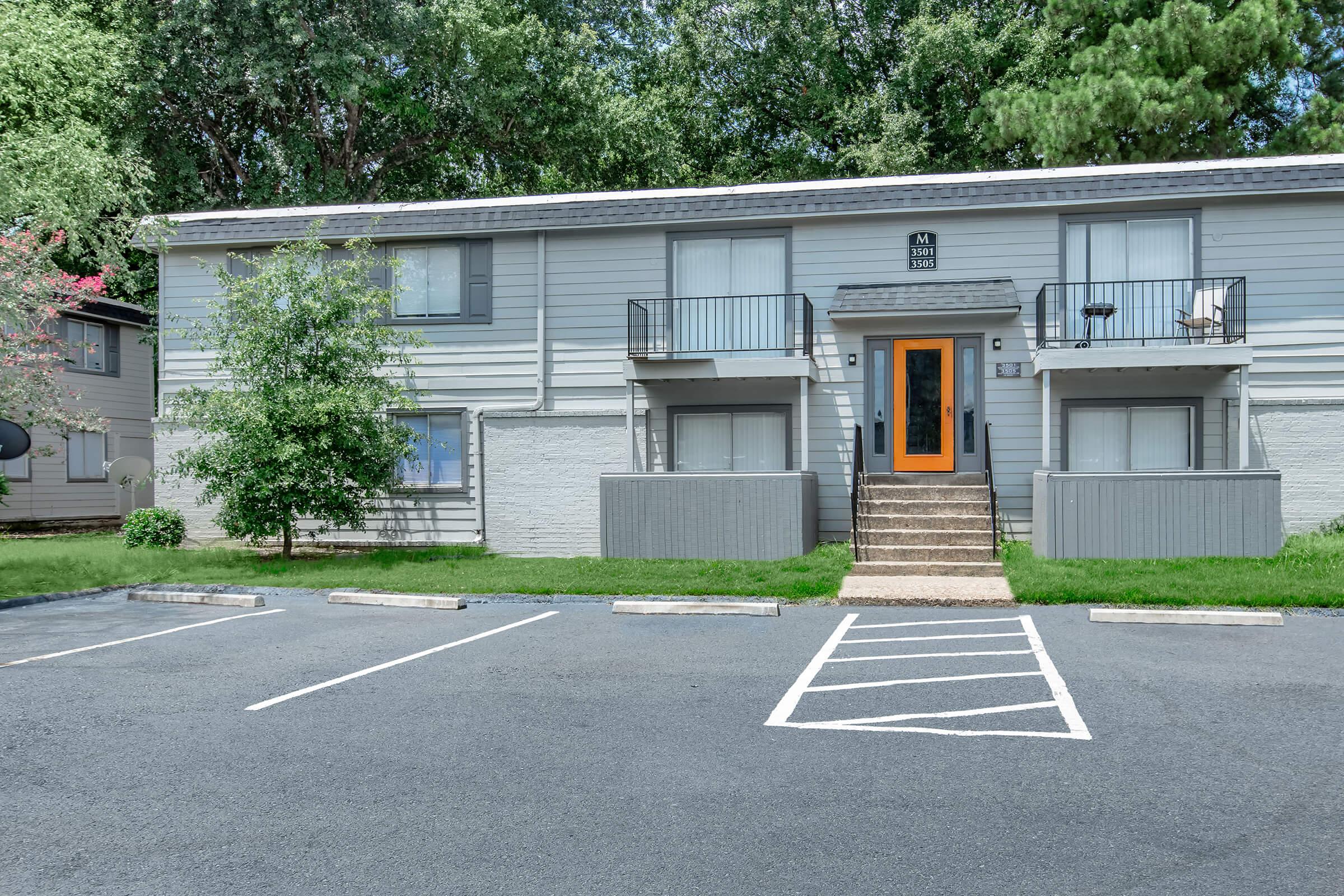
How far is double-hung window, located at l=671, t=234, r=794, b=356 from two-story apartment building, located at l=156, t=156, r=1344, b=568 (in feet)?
0.12

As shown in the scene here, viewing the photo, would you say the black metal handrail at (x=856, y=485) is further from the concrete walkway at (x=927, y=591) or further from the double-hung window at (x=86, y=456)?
the double-hung window at (x=86, y=456)

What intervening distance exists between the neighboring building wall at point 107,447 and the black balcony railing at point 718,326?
45.0 ft

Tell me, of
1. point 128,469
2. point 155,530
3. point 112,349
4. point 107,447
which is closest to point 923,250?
point 155,530

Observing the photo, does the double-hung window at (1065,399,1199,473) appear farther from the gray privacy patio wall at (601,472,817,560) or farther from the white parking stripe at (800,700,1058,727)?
the white parking stripe at (800,700,1058,727)

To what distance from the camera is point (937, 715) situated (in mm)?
6297

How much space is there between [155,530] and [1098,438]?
46.2ft

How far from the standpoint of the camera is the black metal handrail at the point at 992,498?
13250 millimetres

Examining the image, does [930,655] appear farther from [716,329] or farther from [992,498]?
[716,329]

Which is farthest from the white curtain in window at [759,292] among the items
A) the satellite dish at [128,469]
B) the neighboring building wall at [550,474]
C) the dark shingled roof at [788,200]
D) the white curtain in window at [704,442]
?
the satellite dish at [128,469]

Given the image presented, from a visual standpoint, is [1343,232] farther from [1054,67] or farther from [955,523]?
[1054,67]

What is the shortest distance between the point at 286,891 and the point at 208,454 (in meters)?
11.2

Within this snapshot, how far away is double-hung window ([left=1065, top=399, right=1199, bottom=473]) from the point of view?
1481cm

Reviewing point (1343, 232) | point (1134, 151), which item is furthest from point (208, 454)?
point (1134, 151)

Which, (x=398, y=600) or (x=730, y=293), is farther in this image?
(x=730, y=293)
